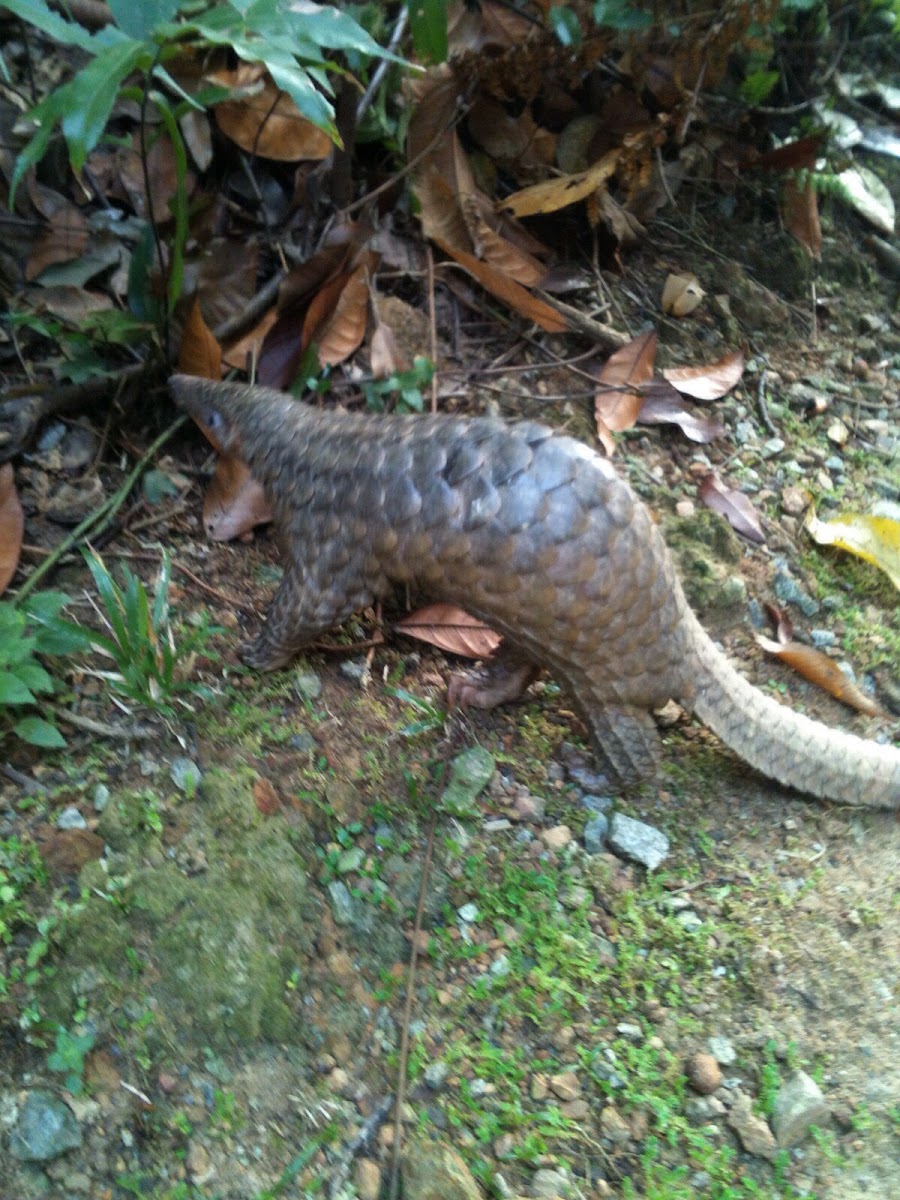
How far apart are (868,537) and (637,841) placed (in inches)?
58.7

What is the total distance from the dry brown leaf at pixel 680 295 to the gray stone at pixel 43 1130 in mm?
3307

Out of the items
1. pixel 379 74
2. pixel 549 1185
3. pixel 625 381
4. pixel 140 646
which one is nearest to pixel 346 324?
pixel 379 74

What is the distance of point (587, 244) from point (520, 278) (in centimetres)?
43

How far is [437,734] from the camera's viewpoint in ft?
8.32

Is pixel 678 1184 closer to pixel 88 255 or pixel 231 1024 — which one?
pixel 231 1024

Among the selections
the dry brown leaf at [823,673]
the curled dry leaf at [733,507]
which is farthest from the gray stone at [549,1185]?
the curled dry leaf at [733,507]

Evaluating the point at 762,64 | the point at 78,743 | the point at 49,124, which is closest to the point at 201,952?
the point at 78,743

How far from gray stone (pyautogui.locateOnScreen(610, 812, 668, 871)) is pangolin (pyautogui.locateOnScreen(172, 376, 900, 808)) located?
123mm

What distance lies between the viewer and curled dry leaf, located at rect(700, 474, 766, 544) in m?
3.16

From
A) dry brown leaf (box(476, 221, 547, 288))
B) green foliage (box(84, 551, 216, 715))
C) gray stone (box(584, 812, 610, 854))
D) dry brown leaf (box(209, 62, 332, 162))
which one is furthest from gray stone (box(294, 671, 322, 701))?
dry brown leaf (box(209, 62, 332, 162))

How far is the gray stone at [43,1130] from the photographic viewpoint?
5.63 feet

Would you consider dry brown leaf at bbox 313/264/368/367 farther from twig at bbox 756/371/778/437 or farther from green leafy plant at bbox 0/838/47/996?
green leafy plant at bbox 0/838/47/996

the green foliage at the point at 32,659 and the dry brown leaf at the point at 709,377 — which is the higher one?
the dry brown leaf at the point at 709,377

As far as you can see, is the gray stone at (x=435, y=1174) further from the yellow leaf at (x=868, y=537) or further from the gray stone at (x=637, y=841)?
the yellow leaf at (x=868, y=537)
